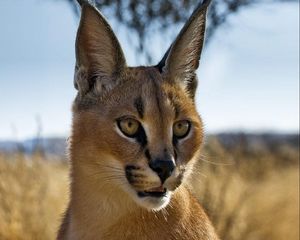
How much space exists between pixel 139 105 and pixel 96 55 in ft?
1.64

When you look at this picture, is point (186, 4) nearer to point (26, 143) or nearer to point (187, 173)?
point (26, 143)

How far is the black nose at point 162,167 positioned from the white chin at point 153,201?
A: 161 millimetres

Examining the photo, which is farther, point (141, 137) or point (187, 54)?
point (187, 54)

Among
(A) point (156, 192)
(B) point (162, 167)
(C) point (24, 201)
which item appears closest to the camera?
(B) point (162, 167)

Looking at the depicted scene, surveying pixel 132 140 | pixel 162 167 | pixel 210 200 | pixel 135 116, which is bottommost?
pixel 210 200

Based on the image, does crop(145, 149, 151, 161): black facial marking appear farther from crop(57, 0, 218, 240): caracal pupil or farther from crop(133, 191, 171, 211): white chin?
crop(133, 191, 171, 211): white chin

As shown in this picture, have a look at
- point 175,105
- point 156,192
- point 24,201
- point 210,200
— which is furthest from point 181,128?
point 210,200

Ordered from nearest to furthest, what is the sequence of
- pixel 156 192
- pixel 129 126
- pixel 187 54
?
pixel 156 192, pixel 129 126, pixel 187 54

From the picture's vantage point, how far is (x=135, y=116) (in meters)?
4.48

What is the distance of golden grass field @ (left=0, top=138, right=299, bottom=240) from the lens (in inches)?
327

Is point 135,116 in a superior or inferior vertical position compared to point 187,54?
inferior

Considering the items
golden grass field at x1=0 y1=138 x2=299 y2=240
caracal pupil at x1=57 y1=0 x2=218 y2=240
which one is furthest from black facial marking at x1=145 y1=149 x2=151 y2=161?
golden grass field at x1=0 y1=138 x2=299 y2=240

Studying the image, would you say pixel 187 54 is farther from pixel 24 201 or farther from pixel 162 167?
pixel 24 201

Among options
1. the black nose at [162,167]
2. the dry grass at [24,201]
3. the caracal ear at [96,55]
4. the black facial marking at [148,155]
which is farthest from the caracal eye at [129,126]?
the dry grass at [24,201]
